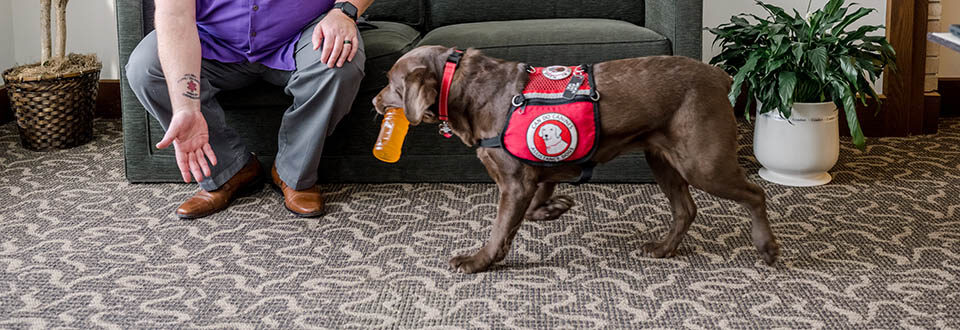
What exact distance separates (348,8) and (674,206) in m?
1.05

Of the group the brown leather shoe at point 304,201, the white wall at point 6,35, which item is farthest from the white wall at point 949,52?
the white wall at point 6,35

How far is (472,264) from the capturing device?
2.06m

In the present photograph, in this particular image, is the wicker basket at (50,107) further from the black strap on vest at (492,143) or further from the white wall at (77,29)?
the black strap on vest at (492,143)

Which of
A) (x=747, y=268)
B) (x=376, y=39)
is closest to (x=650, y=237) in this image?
(x=747, y=268)

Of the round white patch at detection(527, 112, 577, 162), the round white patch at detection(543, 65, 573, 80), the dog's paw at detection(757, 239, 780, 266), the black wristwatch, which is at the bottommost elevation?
the dog's paw at detection(757, 239, 780, 266)

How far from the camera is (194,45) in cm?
242

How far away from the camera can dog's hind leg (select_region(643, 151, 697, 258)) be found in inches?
84.0

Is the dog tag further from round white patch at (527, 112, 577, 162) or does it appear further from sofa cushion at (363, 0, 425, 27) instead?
sofa cushion at (363, 0, 425, 27)

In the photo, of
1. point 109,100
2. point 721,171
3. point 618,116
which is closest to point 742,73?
point 721,171

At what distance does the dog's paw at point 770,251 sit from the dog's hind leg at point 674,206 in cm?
17

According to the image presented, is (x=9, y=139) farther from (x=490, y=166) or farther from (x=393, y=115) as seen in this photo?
(x=490, y=166)

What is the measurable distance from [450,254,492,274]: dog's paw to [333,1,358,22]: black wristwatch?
2.75ft

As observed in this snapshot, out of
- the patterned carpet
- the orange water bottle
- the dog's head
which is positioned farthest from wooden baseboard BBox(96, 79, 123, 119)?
the dog's head

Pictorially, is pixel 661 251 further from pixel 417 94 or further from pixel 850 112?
pixel 850 112
